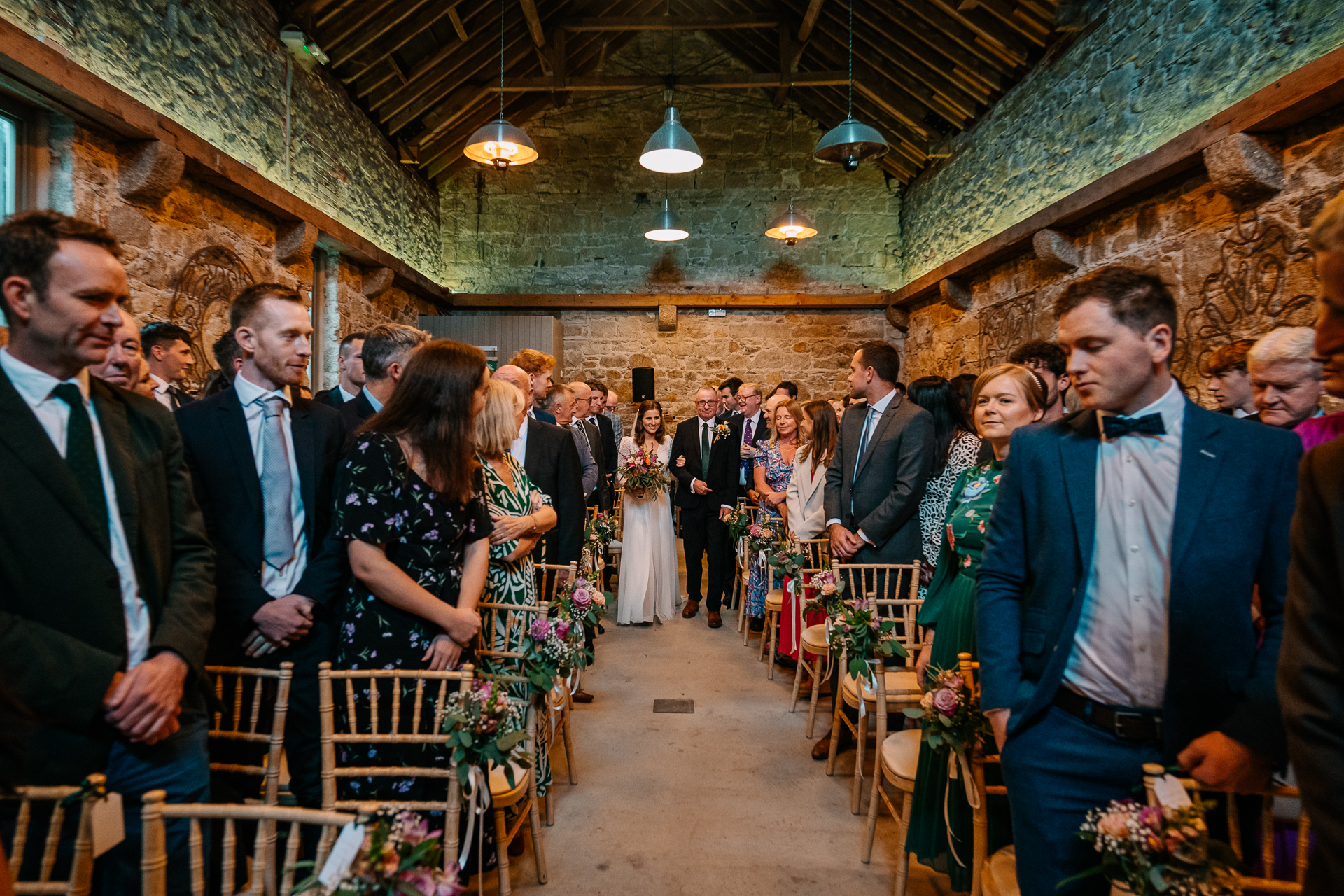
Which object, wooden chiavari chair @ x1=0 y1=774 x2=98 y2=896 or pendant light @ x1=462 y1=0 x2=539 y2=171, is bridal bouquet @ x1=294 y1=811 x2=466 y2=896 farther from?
pendant light @ x1=462 y1=0 x2=539 y2=171

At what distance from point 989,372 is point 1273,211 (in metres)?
2.79

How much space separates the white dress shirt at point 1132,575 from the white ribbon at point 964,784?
477 millimetres

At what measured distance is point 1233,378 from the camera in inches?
134

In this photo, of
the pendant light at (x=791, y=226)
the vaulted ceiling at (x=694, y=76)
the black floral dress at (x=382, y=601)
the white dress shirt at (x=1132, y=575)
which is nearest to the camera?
the white dress shirt at (x=1132, y=575)

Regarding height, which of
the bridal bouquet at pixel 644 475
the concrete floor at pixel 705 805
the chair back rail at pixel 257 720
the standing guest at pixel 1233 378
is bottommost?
the concrete floor at pixel 705 805

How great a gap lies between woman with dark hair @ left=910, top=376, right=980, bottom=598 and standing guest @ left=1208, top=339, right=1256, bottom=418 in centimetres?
114

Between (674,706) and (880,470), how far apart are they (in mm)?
1838

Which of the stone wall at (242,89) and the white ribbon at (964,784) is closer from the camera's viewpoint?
the white ribbon at (964,784)

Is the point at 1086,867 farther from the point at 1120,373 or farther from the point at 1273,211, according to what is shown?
the point at 1273,211

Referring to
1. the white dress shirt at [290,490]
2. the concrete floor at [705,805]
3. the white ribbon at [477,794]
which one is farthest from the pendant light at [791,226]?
the white ribbon at [477,794]

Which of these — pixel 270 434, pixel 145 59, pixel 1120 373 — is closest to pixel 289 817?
pixel 270 434

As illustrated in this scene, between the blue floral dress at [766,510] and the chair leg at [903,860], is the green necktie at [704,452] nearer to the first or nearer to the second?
the blue floral dress at [766,510]

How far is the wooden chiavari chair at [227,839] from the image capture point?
3.66 feet

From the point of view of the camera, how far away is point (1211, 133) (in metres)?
4.08
